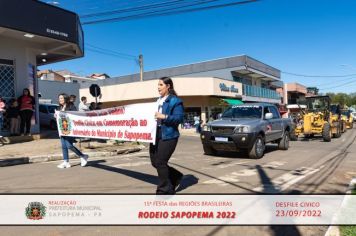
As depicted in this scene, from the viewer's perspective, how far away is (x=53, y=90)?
43094mm

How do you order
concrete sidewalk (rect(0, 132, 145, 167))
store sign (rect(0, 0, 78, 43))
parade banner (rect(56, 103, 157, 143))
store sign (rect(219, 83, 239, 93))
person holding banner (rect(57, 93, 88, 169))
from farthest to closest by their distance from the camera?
store sign (rect(219, 83, 239, 93)) < store sign (rect(0, 0, 78, 43)) < concrete sidewalk (rect(0, 132, 145, 167)) < person holding banner (rect(57, 93, 88, 169)) < parade banner (rect(56, 103, 157, 143))

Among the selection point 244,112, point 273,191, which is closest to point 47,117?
point 244,112

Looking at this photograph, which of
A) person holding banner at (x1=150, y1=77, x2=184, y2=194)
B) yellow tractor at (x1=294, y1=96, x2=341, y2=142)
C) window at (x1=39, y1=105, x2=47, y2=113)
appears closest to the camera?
person holding banner at (x1=150, y1=77, x2=184, y2=194)

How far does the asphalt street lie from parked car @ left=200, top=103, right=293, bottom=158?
0.52m

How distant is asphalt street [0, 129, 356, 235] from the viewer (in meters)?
4.27

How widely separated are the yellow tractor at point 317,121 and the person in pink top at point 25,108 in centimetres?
1383

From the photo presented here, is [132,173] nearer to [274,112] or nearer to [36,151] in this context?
[36,151]

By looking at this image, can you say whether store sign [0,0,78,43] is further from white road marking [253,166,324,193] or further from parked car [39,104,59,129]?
parked car [39,104,59,129]

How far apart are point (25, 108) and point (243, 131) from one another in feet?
27.4

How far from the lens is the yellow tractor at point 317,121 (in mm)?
18859

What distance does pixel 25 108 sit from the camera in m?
13.3

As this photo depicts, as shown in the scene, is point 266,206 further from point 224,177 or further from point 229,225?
point 224,177

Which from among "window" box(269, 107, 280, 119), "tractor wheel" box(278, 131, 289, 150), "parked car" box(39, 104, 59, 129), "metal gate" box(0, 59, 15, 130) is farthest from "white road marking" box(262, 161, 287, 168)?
"parked car" box(39, 104, 59, 129)

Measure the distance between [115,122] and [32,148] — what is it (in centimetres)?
562
